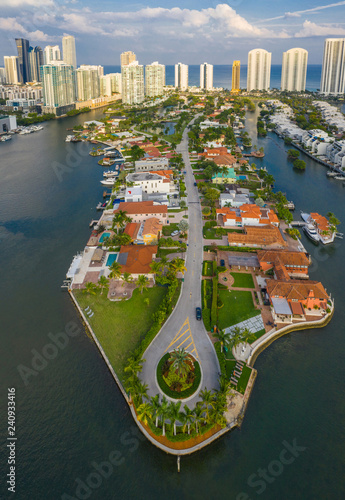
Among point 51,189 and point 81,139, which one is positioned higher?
point 81,139

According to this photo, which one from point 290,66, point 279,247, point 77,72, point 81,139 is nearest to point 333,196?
point 279,247

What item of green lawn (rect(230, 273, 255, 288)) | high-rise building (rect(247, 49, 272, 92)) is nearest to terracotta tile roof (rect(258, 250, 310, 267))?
green lawn (rect(230, 273, 255, 288))

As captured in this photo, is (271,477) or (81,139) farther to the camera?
(81,139)

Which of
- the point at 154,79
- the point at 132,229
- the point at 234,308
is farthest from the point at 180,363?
the point at 154,79

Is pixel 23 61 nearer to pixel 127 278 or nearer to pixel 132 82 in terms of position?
pixel 132 82

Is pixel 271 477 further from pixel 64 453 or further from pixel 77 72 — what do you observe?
pixel 77 72

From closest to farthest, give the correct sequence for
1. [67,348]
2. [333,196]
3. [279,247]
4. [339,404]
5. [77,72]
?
[339,404] → [67,348] → [279,247] → [333,196] → [77,72]

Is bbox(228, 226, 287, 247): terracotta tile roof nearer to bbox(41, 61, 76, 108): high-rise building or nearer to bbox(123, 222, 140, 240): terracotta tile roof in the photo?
bbox(123, 222, 140, 240): terracotta tile roof

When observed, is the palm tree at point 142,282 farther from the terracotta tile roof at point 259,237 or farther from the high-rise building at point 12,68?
the high-rise building at point 12,68
